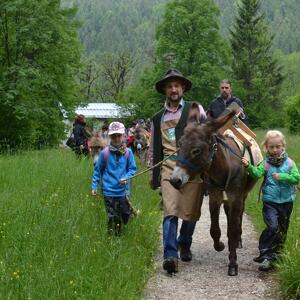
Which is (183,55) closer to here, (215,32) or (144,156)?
(215,32)

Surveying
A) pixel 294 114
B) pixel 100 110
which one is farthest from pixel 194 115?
pixel 100 110

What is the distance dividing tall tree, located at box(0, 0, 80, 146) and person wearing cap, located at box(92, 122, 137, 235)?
1258cm

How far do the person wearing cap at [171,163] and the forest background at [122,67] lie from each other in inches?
353

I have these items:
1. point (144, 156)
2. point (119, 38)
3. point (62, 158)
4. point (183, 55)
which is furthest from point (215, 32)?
point (119, 38)

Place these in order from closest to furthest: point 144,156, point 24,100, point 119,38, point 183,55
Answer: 1. point 144,156
2. point 24,100
3. point 183,55
4. point 119,38

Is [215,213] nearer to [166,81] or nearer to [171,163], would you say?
[171,163]

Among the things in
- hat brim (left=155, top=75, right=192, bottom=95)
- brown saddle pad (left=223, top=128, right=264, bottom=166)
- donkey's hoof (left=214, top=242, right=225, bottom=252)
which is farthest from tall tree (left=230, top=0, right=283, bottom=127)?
hat brim (left=155, top=75, right=192, bottom=95)

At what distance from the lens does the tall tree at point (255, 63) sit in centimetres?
5334

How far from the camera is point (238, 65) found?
5469 cm

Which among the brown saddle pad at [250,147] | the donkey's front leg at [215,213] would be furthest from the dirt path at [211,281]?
the brown saddle pad at [250,147]

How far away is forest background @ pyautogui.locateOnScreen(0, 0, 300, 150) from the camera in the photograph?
1989 centimetres

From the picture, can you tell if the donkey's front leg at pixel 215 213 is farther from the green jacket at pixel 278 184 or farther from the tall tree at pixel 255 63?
the tall tree at pixel 255 63

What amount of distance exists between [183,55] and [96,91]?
125 ft

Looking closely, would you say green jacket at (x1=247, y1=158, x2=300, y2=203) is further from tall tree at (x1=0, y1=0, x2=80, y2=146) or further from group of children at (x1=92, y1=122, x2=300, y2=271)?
tall tree at (x1=0, y1=0, x2=80, y2=146)
